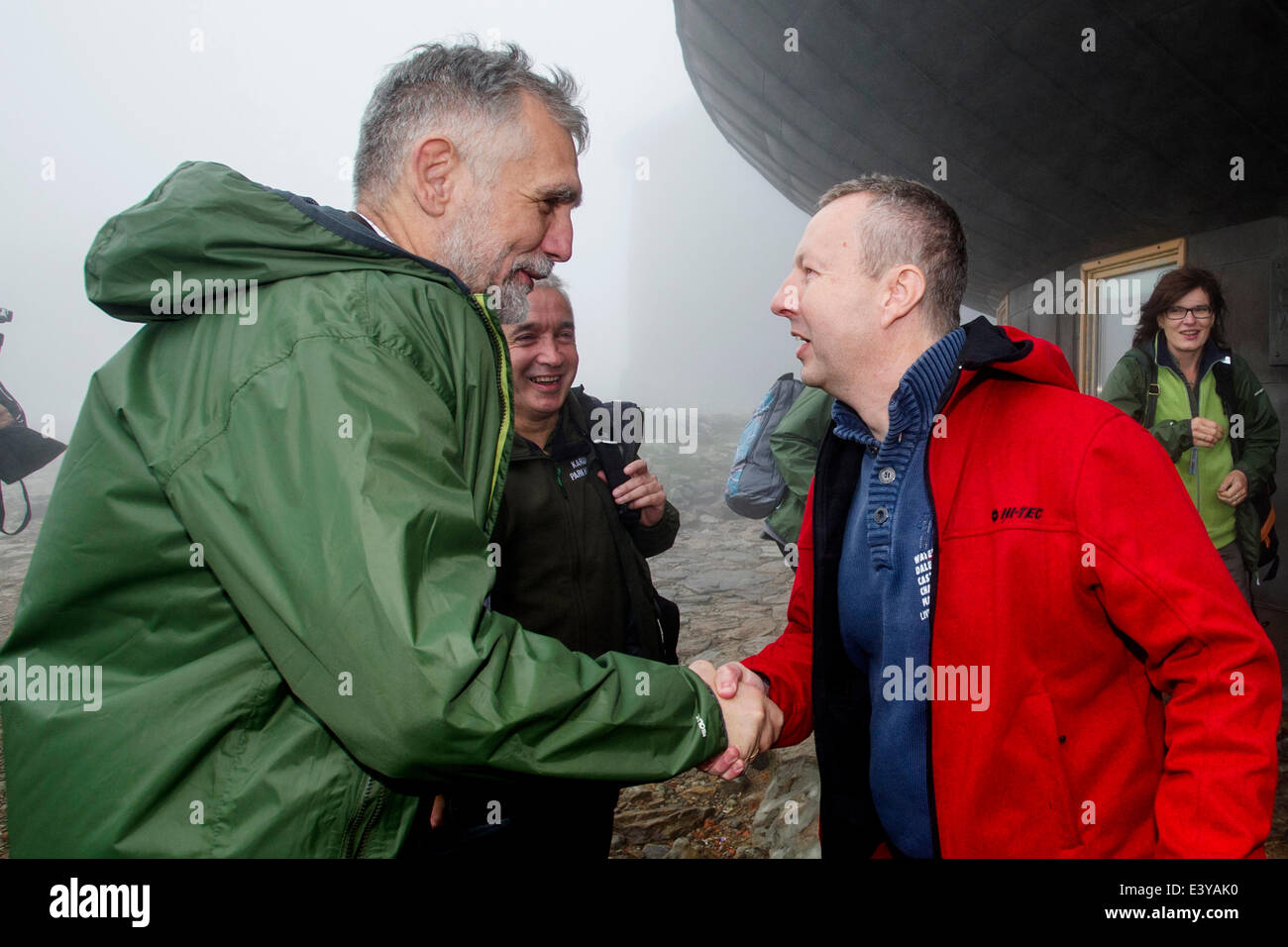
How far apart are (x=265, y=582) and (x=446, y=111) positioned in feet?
3.79

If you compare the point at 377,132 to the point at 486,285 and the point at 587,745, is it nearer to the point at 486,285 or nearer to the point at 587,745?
the point at 486,285

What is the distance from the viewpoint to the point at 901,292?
6.56 feet

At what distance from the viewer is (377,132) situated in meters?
1.78

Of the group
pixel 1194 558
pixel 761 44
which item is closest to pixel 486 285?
pixel 1194 558

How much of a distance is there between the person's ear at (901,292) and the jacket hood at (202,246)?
50.7 inches

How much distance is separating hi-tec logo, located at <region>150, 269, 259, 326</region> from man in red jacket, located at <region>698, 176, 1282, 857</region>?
53.5 inches

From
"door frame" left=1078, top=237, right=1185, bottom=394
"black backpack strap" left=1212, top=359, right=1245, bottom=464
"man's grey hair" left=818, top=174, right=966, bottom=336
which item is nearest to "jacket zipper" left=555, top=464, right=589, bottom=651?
"man's grey hair" left=818, top=174, right=966, bottom=336

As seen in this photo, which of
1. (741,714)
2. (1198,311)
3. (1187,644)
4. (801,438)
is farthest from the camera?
(1198,311)

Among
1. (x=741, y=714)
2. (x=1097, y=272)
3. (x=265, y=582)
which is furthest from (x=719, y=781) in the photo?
(x=1097, y=272)

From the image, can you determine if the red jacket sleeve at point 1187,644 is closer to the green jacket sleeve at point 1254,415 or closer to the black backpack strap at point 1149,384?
the black backpack strap at point 1149,384

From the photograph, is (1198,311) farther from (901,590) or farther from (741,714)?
(741,714)

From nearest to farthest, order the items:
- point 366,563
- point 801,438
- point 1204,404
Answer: point 366,563
point 801,438
point 1204,404

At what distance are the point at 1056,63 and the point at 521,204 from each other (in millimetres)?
6042
